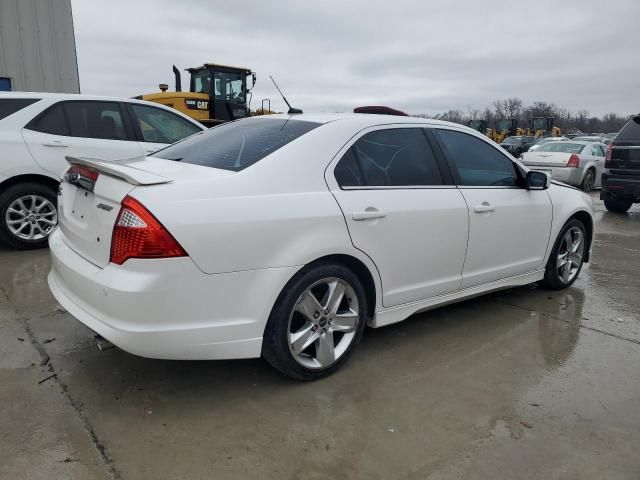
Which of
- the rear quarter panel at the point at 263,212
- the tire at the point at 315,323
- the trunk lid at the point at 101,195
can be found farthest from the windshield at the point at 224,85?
the tire at the point at 315,323

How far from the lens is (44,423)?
8.26 ft

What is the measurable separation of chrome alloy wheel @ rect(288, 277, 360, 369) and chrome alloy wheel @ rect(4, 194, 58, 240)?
13.1 feet

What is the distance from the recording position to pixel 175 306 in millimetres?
2422

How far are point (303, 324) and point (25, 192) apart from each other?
13.3 feet

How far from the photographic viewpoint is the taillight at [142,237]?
236cm

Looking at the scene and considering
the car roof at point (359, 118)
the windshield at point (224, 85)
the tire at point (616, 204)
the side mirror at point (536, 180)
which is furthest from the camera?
the windshield at point (224, 85)

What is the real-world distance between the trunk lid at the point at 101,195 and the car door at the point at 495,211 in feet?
6.10

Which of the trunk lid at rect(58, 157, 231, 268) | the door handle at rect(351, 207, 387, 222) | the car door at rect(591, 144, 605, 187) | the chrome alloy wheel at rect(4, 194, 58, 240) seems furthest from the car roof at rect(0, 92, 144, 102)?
the car door at rect(591, 144, 605, 187)

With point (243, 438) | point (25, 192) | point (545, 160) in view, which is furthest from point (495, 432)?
point (545, 160)

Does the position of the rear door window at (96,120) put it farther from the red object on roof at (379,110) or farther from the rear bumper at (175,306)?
the rear bumper at (175,306)

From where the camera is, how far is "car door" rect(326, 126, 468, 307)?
9.98ft

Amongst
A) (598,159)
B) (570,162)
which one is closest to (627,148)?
(570,162)

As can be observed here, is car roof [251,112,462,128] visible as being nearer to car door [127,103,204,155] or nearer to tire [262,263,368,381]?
tire [262,263,368,381]

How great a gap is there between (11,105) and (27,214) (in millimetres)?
1160
